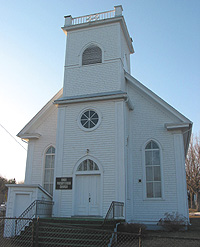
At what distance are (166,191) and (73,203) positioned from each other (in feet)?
15.0

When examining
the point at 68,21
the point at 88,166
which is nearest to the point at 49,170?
the point at 88,166

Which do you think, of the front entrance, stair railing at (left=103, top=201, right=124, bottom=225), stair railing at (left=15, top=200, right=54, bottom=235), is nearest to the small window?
the front entrance

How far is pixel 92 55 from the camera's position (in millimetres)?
15633

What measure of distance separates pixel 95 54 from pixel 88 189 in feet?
24.8

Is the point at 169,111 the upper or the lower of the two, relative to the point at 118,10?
lower

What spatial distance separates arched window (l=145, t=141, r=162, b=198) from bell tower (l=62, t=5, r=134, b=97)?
355 centimetres

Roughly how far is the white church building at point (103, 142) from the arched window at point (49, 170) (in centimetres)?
6

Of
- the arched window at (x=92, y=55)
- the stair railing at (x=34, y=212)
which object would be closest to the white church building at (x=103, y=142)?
the arched window at (x=92, y=55)

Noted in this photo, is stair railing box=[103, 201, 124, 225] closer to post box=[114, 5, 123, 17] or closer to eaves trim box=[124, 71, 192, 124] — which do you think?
eaves trim box=[124, 71, 192, 124]

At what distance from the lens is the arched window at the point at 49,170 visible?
50.0 feet

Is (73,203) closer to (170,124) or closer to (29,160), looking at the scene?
(29,160)

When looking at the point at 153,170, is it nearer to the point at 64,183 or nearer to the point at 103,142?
the point at 103,142

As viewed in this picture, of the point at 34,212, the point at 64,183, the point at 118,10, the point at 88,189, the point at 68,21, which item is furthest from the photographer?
the point at 68,21

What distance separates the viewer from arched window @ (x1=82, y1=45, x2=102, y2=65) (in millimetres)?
15430
